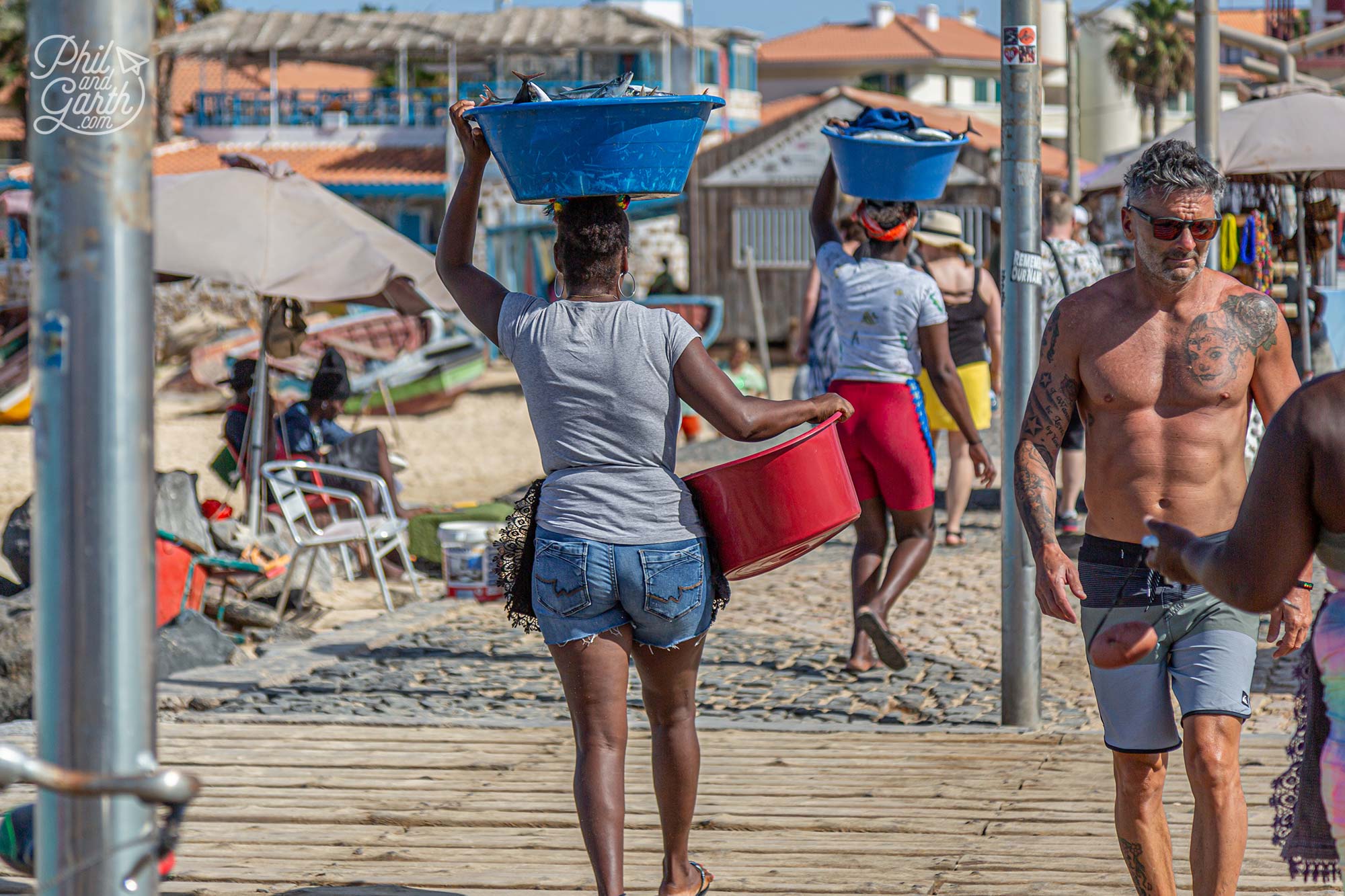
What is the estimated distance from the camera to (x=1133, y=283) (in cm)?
374

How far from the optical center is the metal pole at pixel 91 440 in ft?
6.58

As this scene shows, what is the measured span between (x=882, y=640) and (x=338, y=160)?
97.9 ft

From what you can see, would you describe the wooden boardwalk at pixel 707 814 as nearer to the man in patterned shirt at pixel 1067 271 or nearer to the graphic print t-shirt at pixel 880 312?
the graphic print t-shirt at pixel 880 312

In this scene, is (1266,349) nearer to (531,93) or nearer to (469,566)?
(531,93)

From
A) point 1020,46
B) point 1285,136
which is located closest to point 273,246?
point 1020,46

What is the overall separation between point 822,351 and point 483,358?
15.1 meters

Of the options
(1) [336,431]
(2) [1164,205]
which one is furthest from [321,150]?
(2) [1164,205]

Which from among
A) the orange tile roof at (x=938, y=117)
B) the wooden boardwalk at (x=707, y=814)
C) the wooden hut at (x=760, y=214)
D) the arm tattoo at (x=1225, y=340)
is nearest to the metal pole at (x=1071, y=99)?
the orange tile roof at (x=938, y=117)

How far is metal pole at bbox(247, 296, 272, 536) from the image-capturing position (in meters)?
9.83

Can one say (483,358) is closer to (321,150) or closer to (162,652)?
(321,150)

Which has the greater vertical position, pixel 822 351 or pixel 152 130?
pixel 152 130

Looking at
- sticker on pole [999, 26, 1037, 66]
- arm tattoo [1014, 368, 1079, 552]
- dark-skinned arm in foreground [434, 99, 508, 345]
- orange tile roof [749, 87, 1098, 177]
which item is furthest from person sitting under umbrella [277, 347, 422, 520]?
orange tile roof [749, 87, 1098, 177]

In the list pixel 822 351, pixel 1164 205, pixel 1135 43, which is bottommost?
pixel 822 351

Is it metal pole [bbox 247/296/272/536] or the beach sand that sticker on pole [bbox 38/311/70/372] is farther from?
metal pole [bbox 247/296/272/536]
